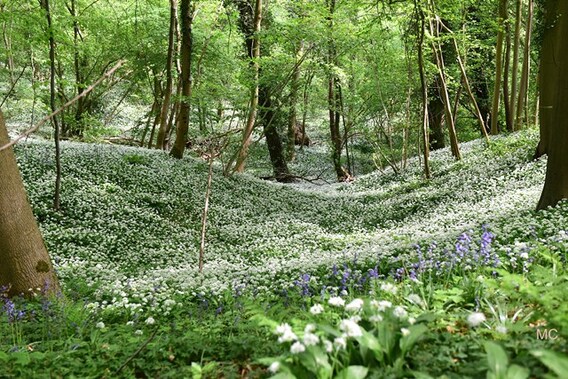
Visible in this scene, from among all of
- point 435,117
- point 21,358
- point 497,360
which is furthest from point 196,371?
point 435,117

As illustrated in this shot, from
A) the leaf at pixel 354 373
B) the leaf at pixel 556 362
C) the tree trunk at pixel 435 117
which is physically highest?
the tree trunk at pixel 435 117

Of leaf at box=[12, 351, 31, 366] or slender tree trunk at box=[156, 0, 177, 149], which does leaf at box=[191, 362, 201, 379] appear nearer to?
leaf at box=[12, 351, 31, 366]

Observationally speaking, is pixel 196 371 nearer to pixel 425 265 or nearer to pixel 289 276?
pixel 425 265

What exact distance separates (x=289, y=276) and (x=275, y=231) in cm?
620

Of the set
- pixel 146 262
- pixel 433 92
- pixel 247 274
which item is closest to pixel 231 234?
pixel 146 262

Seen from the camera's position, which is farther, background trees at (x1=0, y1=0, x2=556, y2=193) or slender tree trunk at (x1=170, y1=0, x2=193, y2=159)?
background trees at (x1=0, y1=0, x2=556, y2=193)

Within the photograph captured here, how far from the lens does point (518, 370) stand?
2137mm

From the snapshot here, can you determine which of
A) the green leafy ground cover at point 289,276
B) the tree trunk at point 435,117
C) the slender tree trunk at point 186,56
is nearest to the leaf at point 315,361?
the green leafy ground cover at point 289,276

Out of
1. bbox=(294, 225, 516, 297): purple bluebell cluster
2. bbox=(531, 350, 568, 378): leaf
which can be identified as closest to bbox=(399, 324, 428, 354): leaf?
bbox=(531, 350, 568, 378): leaf

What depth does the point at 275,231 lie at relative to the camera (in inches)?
525

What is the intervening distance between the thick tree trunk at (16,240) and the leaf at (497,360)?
216 inches

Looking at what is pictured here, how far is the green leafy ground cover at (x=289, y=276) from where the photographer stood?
2682 millimetres

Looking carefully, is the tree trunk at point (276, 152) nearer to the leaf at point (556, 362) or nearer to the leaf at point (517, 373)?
the leaf at point (517, 373)

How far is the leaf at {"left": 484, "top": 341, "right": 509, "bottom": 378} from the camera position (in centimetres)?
215
